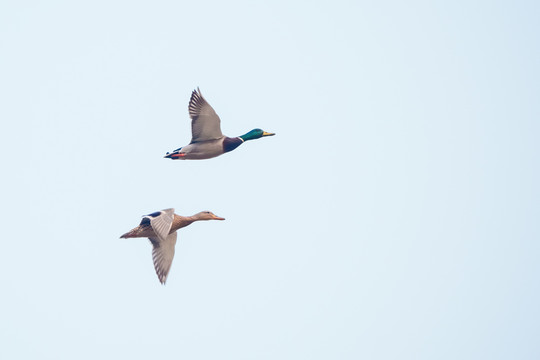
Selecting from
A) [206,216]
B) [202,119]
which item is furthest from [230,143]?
[206,216]

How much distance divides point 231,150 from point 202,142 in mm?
895

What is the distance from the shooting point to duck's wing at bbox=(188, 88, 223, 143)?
23.7 m

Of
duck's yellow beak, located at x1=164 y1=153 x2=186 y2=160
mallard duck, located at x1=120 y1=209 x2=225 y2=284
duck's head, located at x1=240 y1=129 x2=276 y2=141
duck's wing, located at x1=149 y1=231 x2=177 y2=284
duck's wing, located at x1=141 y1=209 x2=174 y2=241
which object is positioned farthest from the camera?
duck's head, located at x1=240 y1=129 x2=276 y2=141

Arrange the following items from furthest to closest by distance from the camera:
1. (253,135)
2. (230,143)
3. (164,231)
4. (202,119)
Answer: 1. (253,135)
2. (230,143)
3. (202,119)
4. (164,231)

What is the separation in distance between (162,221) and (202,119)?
4.23 m

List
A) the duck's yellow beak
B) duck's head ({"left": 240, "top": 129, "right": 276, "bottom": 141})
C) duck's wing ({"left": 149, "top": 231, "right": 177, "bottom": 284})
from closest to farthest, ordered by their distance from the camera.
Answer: duck's wing ({"left": 149, "top": 231, "right": 177, "bottom": 284}) < the duck's yellow beak < duck's head ({"left": 240, "top": 129, "right": 276, "bottom": 141})

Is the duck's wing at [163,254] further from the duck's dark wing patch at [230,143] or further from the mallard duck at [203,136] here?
the duck's dark wing patch at [230,143]

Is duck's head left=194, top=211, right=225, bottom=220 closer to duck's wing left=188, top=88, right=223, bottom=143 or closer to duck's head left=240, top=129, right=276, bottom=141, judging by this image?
duck's wing left=188, top=88, right=223, bottom=143

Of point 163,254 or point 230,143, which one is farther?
point 230,143

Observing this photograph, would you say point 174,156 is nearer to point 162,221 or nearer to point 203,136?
point 203,136

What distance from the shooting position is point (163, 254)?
22281 millimetres

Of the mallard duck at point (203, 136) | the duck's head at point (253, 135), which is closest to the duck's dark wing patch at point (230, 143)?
the mallard duck at point (203, 136)

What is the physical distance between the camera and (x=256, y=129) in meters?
26.2

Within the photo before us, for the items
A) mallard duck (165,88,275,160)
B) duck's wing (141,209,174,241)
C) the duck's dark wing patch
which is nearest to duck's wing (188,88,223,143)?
mallard duck (165,88,275,160)
